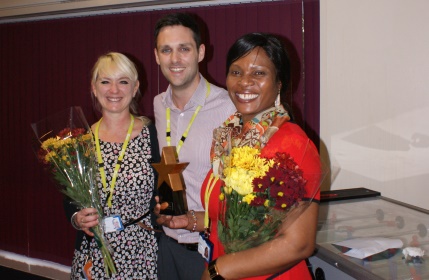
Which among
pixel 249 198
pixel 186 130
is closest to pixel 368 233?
pixel 186 130

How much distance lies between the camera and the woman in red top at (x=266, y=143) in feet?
4.47

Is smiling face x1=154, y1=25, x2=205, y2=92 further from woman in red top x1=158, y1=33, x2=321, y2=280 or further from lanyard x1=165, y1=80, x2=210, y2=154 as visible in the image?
woman in red top x1=158, y1=33, x2=321, y2=280

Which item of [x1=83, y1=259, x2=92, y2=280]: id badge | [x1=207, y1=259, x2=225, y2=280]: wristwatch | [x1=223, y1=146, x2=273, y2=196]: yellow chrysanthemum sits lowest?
[x1=83, y1=259, x2=92, y2=280]: id badge

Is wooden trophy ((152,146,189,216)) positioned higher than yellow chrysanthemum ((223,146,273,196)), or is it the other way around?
yellow chrysanthemum ((223,146,273,196))

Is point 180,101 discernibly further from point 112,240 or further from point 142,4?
point 142,4

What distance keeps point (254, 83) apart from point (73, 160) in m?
0.96

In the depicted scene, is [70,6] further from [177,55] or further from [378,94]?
[378,94]

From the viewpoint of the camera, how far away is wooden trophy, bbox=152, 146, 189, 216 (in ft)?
6.13

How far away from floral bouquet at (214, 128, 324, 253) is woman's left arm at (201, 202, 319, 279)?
0.02 m

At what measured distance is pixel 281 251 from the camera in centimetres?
135

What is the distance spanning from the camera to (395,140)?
3410 mm

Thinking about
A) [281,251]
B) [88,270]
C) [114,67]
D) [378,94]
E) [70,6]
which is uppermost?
[70,6]

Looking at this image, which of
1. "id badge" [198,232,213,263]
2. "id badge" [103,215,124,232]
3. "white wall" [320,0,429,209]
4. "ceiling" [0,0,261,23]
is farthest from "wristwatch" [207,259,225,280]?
"ceiling" [0,0,261,23]

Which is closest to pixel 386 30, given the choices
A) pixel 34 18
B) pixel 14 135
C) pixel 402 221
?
pixel 402 221
